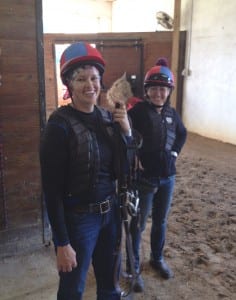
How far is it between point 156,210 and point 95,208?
2.55 ft

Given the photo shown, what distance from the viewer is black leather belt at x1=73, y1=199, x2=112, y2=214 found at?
48.4 inches

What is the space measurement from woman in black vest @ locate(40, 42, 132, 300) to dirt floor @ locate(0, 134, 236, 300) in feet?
2.50

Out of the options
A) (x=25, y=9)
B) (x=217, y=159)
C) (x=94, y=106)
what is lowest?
(x=217, y=159)

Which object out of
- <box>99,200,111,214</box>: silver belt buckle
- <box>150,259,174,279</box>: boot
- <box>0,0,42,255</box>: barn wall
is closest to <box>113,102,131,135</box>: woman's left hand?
<box>99,200,111,214</box>: silver belt buckle

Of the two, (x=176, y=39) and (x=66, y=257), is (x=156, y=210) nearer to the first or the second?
(x=66, y=257)

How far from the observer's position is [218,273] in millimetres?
2115

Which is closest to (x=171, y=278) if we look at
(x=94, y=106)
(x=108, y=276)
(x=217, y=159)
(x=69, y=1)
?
(x=108, y=276)

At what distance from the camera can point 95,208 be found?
4.09 feet

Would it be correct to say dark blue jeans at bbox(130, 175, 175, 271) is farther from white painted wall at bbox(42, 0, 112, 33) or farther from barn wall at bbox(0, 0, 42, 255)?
white painted wall at bbox(42, 0, 112, 33)

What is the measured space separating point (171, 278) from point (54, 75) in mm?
5651

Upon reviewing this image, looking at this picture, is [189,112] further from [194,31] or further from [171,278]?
[171,278]

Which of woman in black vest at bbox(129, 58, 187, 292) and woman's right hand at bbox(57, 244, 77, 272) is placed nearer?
woman's right hand at bbox(57, 244, 77, 272)

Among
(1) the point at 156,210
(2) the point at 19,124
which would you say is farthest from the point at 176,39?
(1) the point at 156,210

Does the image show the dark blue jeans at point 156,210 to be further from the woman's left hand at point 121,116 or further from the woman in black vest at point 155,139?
the woman's left hand at point 121,116
